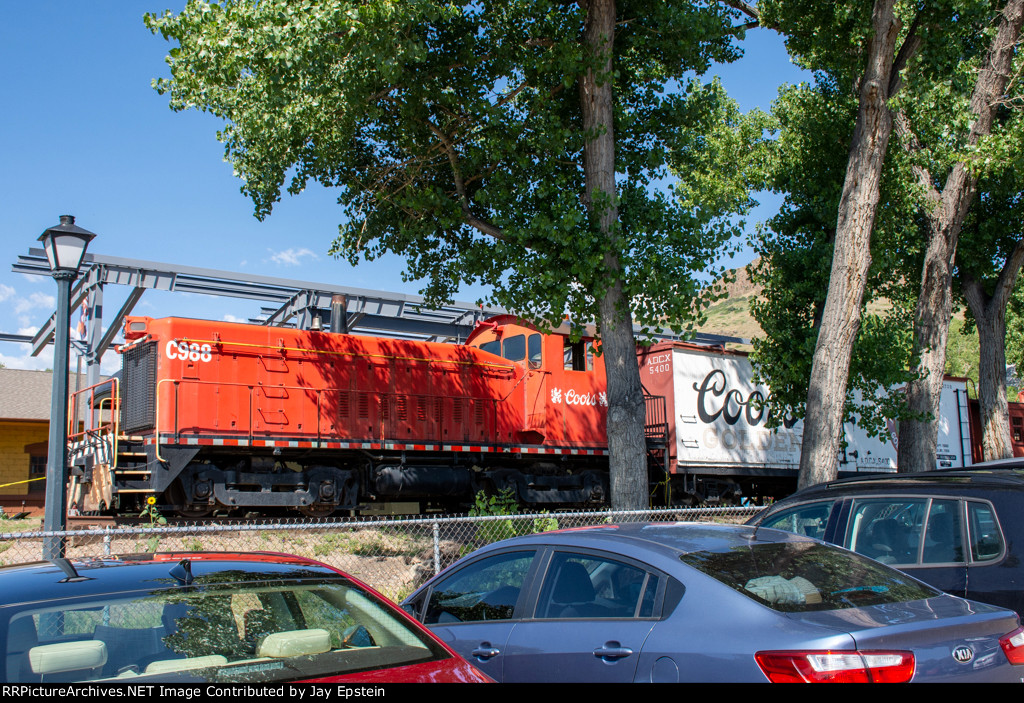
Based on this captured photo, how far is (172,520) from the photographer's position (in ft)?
40.8

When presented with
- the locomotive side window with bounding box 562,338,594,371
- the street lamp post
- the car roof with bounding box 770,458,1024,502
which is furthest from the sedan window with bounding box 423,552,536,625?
the locomotive side window with bounding box 562,338,594,371

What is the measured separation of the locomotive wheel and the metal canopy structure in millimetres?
4406

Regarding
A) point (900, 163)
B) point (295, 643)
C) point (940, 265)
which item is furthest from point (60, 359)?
point (900, 163)

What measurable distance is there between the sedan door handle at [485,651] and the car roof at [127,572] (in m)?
1.16

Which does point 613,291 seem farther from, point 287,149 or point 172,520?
point 172,520

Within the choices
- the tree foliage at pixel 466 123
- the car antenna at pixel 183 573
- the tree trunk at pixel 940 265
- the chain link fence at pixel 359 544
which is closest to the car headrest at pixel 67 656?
the car antenna at pixel 183 573

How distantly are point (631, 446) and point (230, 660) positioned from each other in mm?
9013

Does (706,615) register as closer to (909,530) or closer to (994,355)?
(909,530)

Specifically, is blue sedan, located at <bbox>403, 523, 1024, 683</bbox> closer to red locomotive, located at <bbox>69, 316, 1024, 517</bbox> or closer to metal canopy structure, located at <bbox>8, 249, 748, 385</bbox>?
red locomotive, located at <bbox>69, 316, 1024, 517</bbox>

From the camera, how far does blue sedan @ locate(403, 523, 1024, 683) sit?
3.05m

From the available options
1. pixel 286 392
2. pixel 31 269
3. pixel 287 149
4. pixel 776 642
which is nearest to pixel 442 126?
pixel 287 149

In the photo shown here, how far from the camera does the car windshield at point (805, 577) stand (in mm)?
3406

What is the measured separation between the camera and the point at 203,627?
2.76 meters

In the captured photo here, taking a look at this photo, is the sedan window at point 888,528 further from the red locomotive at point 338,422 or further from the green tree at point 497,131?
the red locomotive at point 338,422
